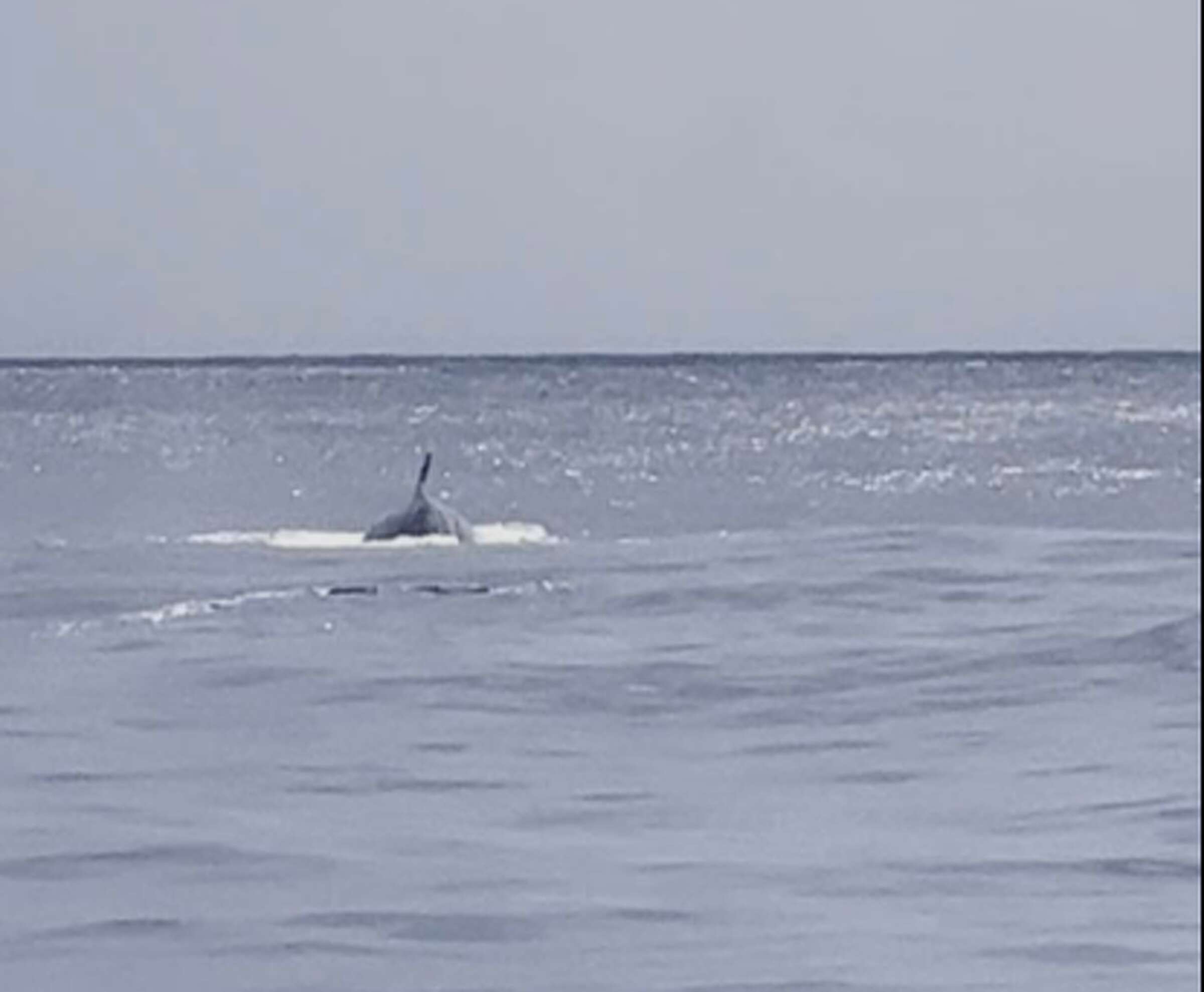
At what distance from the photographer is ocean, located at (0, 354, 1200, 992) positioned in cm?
1373

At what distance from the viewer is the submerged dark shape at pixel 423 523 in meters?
47.5

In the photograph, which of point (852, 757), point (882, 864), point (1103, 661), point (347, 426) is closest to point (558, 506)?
point (1103, 661)

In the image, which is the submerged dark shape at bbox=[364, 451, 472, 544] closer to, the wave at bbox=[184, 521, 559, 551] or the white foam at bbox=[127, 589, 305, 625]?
the wave at bbox=[184, 521, 559, 551]

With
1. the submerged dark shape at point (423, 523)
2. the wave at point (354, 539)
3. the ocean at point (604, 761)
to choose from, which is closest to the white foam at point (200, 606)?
the ocean at point (604, 761)

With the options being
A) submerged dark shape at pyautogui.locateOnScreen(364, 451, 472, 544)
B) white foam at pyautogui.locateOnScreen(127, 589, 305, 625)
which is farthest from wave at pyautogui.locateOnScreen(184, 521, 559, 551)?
white foam at pyautogui.locateOnScreen(127, 589, 305, 625)

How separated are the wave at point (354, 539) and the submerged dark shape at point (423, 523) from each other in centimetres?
9

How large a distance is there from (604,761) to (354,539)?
31.0 meters

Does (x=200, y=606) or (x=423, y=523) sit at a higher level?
(x=423, y=523)

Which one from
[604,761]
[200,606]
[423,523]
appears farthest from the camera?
[423,523]

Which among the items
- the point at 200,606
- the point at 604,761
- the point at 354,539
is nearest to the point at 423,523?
the point at 354,539

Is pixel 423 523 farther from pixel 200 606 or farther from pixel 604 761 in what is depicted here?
pixel 604 761

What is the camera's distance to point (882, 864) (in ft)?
51.4

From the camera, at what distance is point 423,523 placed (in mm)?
47531

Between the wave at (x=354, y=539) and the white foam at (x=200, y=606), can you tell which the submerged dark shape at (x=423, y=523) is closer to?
the wave at (x=354, y=539)
